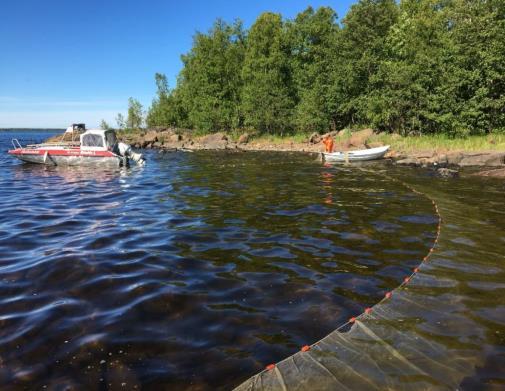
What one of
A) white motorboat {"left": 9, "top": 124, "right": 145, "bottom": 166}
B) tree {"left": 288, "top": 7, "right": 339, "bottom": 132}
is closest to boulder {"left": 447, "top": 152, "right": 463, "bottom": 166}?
tree {"left": 288, "top": 7, "right": 339, "bottom": 132}

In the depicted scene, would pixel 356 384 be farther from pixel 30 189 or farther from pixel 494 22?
pixel 494 22

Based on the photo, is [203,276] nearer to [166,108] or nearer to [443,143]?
[443,143]

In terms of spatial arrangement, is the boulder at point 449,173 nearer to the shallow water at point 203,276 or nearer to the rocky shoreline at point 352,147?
the rocky shoreline at point 352,147

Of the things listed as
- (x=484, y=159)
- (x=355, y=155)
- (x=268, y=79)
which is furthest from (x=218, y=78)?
(x=484, y=159)

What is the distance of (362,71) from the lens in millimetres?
45531

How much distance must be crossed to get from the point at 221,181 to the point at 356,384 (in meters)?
19.2

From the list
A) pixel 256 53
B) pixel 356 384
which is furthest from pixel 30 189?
pixel 256 53

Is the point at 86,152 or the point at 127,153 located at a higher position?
the point at 86,152

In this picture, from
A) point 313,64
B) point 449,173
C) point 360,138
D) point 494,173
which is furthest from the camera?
point 313,64

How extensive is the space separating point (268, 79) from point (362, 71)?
51.0ft

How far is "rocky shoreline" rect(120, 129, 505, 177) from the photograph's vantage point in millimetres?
24664

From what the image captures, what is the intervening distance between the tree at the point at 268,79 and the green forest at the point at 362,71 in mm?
154

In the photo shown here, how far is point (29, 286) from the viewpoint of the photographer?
798cm

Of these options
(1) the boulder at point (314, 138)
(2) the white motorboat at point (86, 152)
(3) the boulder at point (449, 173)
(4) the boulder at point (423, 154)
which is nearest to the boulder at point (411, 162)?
(4) the boulder at point (423, 154)
